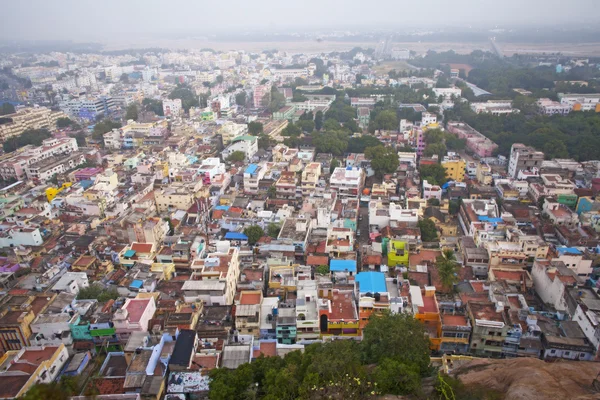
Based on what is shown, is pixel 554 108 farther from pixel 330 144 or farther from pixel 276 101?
pixel 276 101

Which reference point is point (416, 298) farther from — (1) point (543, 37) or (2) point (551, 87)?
(1) point (543, 37)

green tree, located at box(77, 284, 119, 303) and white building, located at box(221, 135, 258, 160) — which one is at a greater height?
white building, located at box(221, 135, 258, 160)

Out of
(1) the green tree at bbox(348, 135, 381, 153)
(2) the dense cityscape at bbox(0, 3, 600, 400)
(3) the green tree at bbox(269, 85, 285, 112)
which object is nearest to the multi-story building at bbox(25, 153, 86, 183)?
(2) the dense cityscape at bbox(0, 3, 600, 400)

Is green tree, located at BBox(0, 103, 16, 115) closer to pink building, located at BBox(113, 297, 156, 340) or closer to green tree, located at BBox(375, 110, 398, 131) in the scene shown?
green tree, located at BBox(375, 110, 398, 131)

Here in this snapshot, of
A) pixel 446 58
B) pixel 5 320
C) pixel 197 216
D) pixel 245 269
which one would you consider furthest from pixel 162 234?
pixel 446 58

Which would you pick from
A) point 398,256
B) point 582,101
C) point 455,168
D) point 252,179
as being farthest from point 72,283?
point 582,101

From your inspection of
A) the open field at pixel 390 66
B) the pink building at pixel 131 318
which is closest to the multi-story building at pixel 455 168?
the pink building at pixel 131 318
